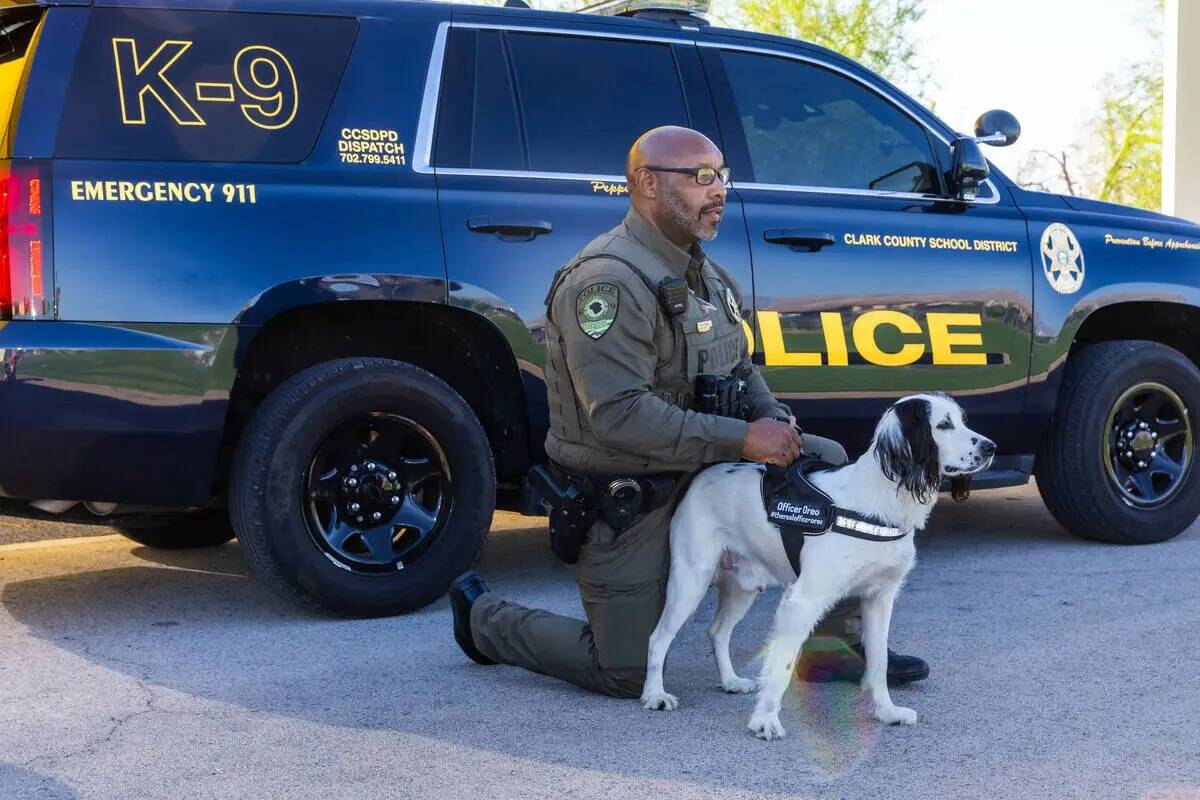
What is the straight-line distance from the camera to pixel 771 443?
3.81 m

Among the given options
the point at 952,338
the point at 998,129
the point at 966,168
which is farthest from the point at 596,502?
the point at 998,129

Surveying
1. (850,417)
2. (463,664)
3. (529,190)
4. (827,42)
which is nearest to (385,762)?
(463,664)

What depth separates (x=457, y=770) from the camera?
3438 millimetres

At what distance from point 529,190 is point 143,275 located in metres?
1.31

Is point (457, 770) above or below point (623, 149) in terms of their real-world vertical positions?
below

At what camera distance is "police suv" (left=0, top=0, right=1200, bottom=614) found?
444 cm

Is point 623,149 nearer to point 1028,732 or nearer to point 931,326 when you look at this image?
point 931,326

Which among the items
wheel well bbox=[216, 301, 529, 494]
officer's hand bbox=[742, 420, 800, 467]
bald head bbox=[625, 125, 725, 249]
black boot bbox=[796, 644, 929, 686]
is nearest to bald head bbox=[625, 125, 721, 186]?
bald head bbox=[625, 125, 725, 249]

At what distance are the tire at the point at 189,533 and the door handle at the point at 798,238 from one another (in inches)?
97.4

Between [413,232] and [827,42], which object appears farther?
[827,42]

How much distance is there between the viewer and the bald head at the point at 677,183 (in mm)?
4020

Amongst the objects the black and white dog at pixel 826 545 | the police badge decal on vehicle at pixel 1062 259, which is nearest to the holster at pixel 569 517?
the black and white dog at pixel 826 545

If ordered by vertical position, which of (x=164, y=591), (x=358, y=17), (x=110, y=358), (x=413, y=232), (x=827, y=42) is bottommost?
(x=164, y=591)

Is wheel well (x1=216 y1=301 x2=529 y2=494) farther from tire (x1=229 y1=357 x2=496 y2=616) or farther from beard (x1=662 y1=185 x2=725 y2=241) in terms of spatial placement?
beard (x1=662 y1=185 x2=725 y2=241)
